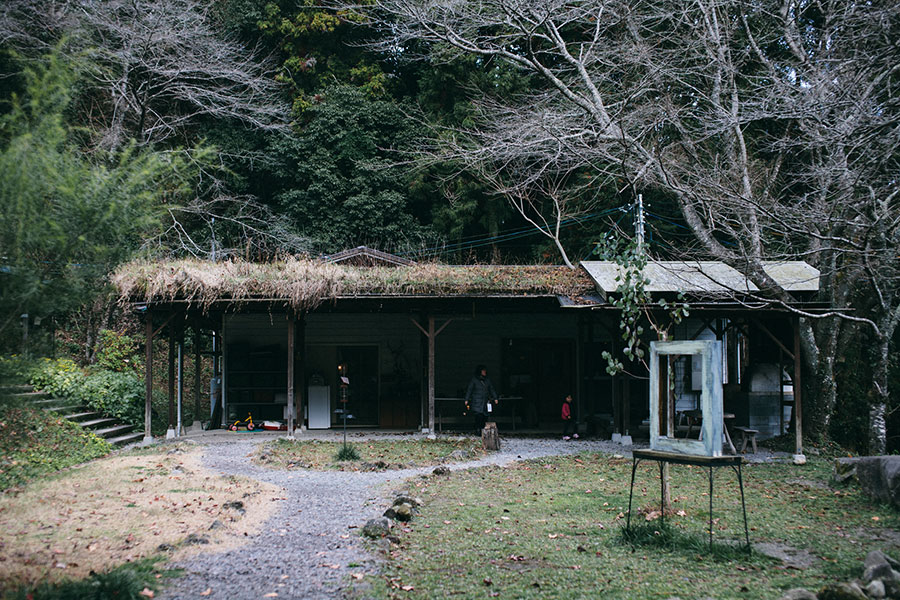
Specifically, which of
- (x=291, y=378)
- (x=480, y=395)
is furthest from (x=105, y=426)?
(x=480, y=395)

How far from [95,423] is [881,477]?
1377 cm

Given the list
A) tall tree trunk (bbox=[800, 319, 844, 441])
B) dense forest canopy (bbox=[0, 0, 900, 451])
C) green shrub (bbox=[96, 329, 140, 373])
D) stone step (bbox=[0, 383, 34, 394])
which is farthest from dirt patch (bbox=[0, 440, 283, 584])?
tall tree trunk (bbox=[800, 319, 844, 441])

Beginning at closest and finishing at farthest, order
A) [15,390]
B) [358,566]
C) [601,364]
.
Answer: [15,390] < [358,566] < [601,364]

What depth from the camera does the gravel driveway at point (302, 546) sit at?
521 cm

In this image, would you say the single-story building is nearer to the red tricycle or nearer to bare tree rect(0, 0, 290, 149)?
the red tricycle

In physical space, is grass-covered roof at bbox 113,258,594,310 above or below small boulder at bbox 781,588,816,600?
above

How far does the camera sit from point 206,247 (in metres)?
23.1

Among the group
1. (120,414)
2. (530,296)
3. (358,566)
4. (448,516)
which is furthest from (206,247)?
(358,566)

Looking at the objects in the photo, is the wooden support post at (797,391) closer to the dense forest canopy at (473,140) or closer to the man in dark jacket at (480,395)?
the dense forest canopy at (473,140)

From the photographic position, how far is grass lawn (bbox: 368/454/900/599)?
532cm

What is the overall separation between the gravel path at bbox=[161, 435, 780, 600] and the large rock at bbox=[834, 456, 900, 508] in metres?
5.79

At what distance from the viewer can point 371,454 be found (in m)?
12.8

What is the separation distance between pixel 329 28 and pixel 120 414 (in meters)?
16.3

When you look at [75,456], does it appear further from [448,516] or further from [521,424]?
[521,424]
